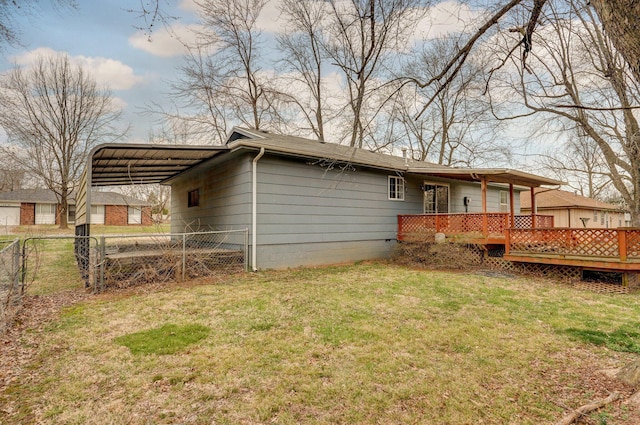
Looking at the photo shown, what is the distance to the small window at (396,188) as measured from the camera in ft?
37.9

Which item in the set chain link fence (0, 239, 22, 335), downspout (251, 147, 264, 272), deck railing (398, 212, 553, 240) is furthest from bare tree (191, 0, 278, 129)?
chain link fence (0, 239, 22, 335)

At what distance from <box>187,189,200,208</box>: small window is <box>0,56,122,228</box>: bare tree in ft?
50.4

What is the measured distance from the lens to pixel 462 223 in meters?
10.0

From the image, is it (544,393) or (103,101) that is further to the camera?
(103,101)

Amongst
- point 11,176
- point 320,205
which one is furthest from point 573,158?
point 11,176

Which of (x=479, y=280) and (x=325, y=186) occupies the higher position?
(x=325, y=186)

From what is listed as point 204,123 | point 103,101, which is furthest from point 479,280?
point 103,101

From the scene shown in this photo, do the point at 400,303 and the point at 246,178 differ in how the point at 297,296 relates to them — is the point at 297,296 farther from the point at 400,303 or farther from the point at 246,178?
the point at 246,178

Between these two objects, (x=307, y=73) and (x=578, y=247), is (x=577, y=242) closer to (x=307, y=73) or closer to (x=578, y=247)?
(x=578, y=247)

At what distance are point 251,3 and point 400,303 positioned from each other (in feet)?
67.2

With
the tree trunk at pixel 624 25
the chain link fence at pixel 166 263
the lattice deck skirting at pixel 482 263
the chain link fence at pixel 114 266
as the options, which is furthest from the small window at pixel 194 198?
the tree trunk at pixel 624 25

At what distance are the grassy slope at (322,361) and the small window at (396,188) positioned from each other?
20.3 ft

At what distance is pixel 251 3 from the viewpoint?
63.9ft

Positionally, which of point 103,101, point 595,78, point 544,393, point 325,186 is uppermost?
point 103,101
